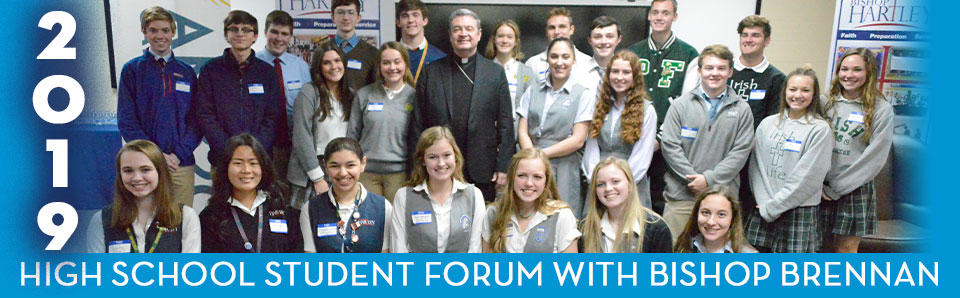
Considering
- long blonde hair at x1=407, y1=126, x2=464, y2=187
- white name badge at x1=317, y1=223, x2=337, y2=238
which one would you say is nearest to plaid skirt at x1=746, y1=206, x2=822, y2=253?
long blonde hair at x1=407, y1=126, x2=464, y2=187

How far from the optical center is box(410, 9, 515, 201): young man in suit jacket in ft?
10.2

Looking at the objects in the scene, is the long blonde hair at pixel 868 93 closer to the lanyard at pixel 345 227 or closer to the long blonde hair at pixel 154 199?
the lanyard at pixel 345 227

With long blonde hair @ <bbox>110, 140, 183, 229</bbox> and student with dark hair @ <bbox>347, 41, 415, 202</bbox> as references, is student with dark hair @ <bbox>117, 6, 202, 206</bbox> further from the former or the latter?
student with dark hair @ <bbox>347, 41, 415, 202</bbox>

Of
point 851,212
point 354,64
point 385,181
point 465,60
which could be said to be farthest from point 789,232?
point 354,64

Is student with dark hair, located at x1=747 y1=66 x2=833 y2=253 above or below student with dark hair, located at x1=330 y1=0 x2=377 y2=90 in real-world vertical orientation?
below

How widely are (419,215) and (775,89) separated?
6.08 ft

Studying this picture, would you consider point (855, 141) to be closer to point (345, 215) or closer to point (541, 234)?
point (541, 234)

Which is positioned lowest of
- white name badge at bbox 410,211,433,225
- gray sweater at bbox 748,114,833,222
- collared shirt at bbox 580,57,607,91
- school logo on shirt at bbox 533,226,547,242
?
school logo on shirt at bbox 533,226,547,242

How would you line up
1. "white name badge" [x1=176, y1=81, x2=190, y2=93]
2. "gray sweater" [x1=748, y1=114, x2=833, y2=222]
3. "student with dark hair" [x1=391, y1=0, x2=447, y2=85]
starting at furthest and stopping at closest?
"student with dark hair" [x1=391, y1=0, x2=447, y2=85] < "white name badge" [x1=176, y1=81, x2=190, y2=93] < "gray sweater" [x1=748, y1=114, x2=833, y2=222]

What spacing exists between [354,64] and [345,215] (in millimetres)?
971

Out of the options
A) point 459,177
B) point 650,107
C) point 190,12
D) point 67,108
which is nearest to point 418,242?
point 459,177

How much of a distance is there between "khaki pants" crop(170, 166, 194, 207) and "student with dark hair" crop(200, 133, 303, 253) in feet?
2.05

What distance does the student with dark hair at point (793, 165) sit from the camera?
295 centimetres

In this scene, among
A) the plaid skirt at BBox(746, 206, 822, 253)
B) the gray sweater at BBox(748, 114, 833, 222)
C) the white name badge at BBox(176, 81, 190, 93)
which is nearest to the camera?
the gray sweater at BBox(748, 114, 833, 222)
